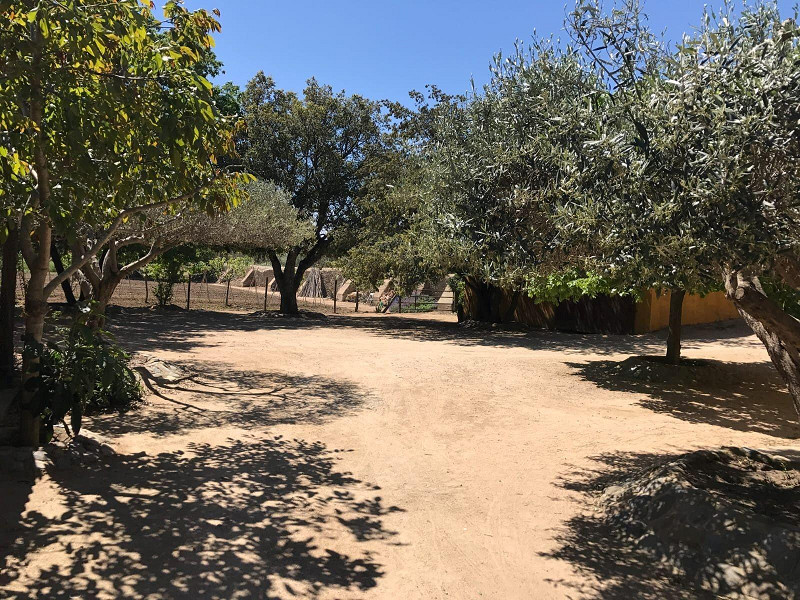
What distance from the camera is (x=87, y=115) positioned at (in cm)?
464

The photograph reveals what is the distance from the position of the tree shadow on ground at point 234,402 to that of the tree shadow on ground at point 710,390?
215 inches

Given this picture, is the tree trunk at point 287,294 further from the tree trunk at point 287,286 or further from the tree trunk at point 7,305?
the tree trunk at point 7,305

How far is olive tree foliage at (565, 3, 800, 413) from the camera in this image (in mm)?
4090

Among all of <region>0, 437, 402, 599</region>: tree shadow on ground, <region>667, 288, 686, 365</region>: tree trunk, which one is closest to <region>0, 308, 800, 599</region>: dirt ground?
<region>0, 437, 402, 599</region>: tree shadow on ground

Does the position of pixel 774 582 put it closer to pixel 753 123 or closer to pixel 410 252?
pixel 753 123

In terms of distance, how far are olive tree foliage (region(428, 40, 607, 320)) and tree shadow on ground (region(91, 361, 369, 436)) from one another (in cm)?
401

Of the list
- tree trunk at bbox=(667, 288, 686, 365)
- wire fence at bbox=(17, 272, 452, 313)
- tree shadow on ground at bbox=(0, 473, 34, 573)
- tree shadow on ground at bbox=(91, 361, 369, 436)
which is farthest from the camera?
wire fence at bbox=(17, 272, 452, 313)

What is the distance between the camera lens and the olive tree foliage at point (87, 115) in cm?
455

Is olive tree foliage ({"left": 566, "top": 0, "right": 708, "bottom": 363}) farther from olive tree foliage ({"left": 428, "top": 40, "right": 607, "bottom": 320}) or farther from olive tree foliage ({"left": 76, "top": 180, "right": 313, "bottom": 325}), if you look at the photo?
olive tree foliage ({"left": 76, "top": 180, "right": 313, "bottom": 325})

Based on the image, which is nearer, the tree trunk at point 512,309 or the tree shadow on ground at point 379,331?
the tree shadow on ground at point 379,331

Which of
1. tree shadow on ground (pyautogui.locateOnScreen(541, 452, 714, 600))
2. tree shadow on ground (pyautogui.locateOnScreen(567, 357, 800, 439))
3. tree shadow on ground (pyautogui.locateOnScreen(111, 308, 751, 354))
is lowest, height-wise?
tree shadow on ground (pyautogui.locateOnScreen(541, 452, 714, 600))

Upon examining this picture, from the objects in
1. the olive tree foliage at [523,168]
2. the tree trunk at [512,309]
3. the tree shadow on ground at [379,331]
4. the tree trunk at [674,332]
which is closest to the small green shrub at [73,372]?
the olive tree foliage at [523,168]

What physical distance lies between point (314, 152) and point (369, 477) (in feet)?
69.8

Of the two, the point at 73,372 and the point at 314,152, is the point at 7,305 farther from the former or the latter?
the point at 314,152
